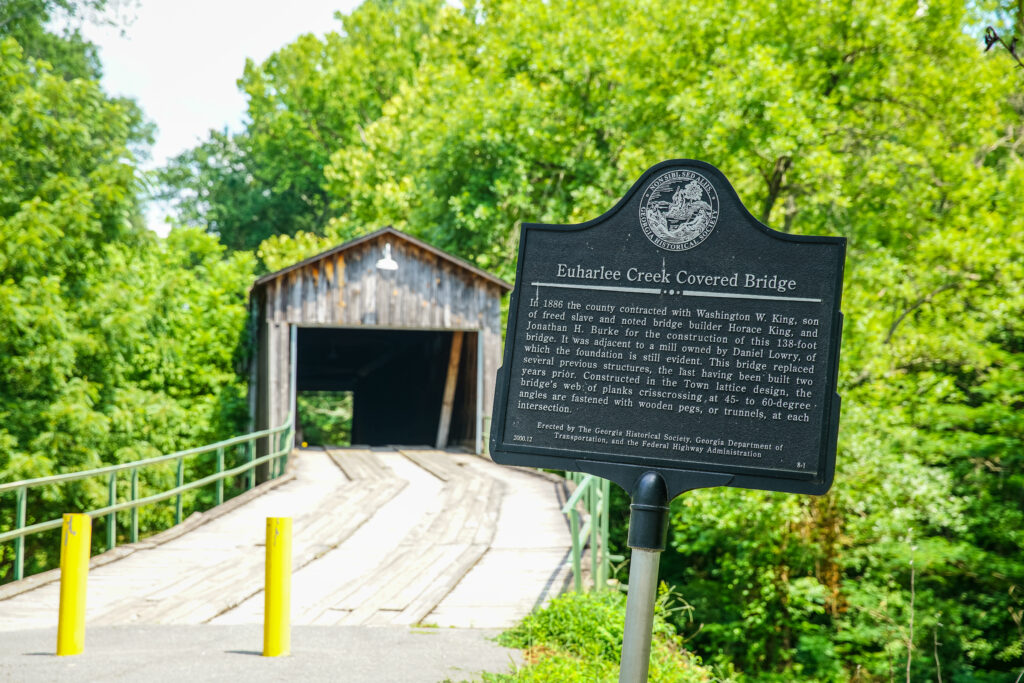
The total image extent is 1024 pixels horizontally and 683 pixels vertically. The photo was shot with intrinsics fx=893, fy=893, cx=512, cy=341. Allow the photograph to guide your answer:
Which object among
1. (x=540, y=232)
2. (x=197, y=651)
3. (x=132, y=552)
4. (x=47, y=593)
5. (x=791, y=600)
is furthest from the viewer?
(x=791, y=600)

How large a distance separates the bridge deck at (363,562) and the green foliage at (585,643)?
736mm

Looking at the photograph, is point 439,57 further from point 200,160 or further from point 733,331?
point 733,331

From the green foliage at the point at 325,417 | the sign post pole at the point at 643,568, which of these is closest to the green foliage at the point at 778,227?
the sign post pole at the point at 643,568

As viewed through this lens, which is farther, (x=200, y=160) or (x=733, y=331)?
(x=200, y=160)

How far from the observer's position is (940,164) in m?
19.3

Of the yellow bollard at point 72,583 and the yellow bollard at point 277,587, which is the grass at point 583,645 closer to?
the yellow bollard at point 277,587

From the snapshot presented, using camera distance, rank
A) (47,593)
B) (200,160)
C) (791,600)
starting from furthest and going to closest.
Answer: (200,160) → (791,600) → (47,593)

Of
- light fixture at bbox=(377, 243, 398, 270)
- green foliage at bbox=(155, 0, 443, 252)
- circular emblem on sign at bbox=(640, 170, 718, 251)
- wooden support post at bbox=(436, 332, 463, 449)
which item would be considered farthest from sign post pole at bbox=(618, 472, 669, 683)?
green foliage at bbox=(155, 0, 443, 252)

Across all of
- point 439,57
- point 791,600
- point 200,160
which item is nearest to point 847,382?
point 791,600

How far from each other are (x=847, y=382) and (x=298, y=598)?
1225 centimetres

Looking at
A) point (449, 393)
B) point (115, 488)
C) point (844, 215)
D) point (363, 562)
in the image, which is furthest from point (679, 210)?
point (449, 393)

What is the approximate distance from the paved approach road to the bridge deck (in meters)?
0.02

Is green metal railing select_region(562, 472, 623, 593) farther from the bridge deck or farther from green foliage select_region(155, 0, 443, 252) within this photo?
green foliage select_region(155, 0, 443, 252)

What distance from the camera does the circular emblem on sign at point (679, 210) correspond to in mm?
4160
